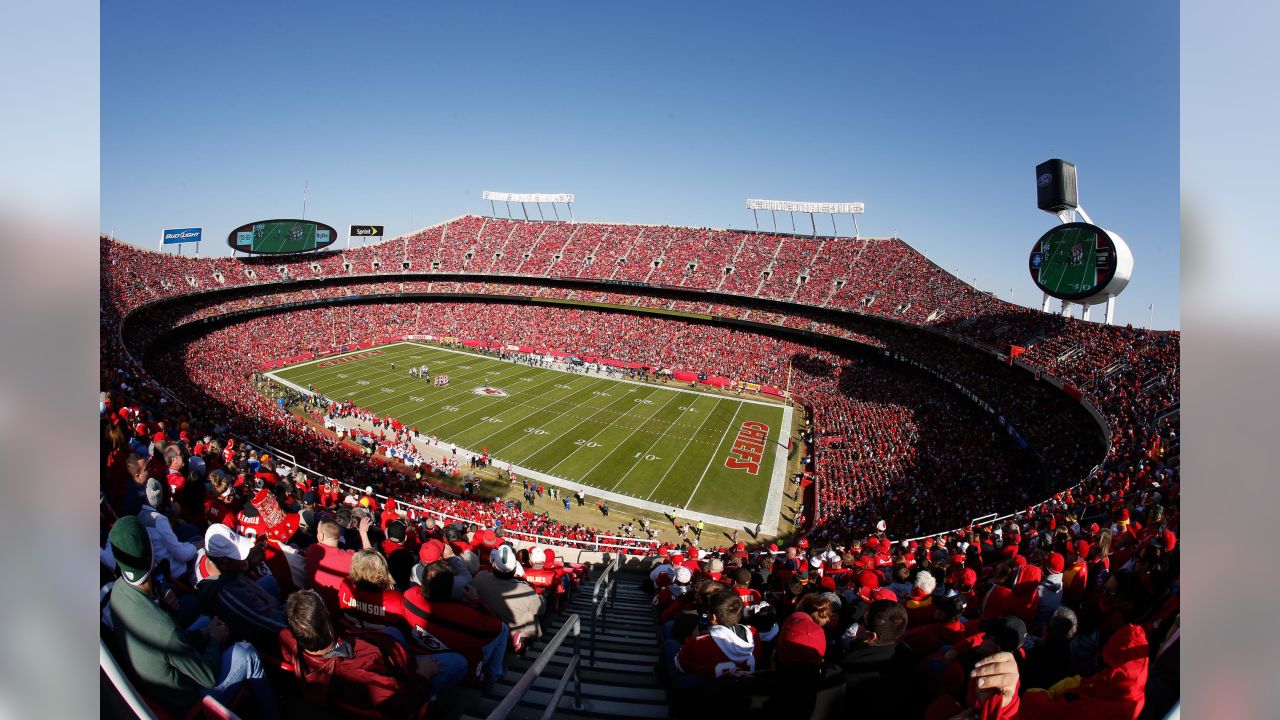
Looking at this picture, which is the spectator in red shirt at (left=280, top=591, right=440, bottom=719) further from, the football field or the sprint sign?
the sprint sign

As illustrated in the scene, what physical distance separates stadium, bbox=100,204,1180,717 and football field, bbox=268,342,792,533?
9.9 inches

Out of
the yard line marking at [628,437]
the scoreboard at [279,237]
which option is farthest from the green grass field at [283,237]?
the yard line marking at [628,437]

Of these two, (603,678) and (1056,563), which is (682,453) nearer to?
(1056,563)

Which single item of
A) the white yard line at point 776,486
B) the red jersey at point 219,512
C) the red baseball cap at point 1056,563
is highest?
the red jersey at point 219,512

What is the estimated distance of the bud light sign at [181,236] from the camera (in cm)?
5214

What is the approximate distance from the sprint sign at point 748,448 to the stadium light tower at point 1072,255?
14.6 meters

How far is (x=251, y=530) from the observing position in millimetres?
5270

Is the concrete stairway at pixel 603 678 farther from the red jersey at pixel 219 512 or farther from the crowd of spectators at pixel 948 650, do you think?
the red jersey at pixel 219 512

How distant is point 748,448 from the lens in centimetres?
2909

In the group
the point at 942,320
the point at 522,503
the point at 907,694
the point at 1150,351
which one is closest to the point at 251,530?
the point at 907,694

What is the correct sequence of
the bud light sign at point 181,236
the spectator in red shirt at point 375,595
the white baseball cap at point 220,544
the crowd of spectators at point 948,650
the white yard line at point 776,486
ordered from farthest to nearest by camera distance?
the bud light sign at point 181,236 → the white yard line at point 776,486 → the spectator in red shirt at point 375,595 → the white baseball cap at point 220,544 → the crowd of spectators at point 948,650

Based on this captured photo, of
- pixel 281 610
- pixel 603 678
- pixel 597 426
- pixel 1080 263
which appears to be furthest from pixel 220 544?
pixel 1080 263

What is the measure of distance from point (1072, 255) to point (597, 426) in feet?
76.5
